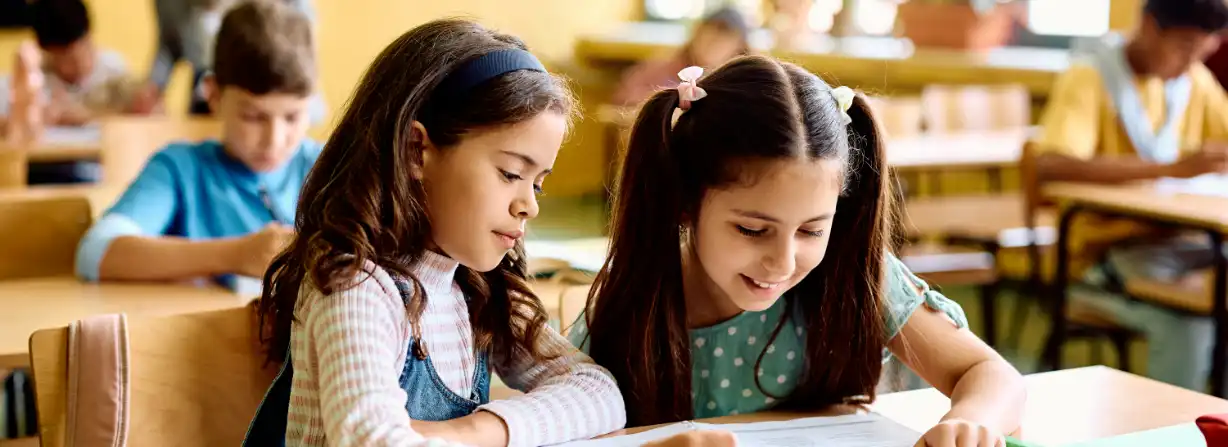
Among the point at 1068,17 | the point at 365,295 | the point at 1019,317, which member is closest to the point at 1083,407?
the point at 365,295

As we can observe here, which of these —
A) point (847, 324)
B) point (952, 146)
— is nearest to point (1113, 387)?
point (847, 324)

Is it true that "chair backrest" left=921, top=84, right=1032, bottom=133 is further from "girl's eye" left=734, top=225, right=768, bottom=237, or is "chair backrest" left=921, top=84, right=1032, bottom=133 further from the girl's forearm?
"girl's eye" left=734, top=225, right=768, bottom=237

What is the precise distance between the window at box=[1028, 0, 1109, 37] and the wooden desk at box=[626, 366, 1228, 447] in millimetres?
3703

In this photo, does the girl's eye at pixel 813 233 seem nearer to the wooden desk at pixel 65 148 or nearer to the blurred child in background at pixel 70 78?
the wooden desk at pixel 65 148

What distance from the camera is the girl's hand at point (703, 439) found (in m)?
1.00

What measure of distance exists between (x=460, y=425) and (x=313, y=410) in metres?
0.13

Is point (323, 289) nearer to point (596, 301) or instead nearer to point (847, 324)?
point (596, 301)

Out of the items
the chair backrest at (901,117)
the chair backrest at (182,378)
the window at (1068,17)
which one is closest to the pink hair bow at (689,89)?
the chair backrest at (182,378)

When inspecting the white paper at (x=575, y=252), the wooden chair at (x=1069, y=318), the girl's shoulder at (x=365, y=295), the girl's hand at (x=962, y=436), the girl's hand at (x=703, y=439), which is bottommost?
the wooden chair at (x=1069, y=318)

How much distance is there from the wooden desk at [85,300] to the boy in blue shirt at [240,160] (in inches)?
1.8

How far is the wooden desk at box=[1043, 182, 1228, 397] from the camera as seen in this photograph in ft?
8.48

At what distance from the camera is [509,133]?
1.11 meters

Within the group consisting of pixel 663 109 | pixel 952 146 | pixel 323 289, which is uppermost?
pixel 663 109

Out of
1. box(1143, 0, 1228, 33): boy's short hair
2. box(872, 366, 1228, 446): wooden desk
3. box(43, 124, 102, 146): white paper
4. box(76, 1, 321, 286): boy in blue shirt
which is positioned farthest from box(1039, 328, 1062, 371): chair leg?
box(43, 124, 102, 146): white paper
